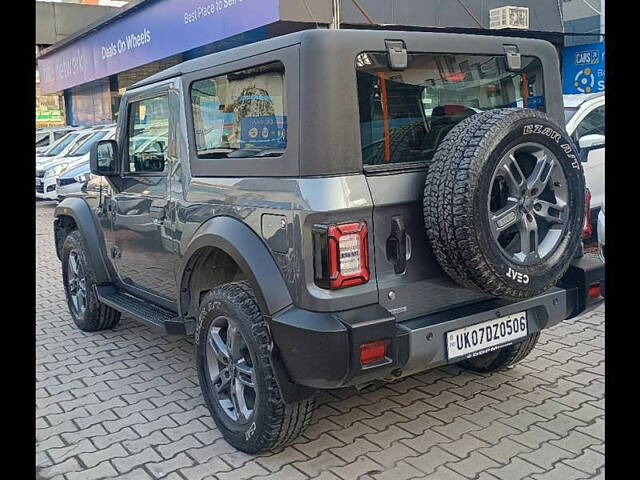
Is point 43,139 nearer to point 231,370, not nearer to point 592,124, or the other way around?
point 592,124

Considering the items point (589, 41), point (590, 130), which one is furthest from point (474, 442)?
point (589, 41)

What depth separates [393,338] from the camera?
2838 mm

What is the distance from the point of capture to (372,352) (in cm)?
279

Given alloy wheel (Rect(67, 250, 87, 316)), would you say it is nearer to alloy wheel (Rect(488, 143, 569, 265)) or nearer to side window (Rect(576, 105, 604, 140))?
alloy wheel (Rect(488, 143, 569, 265))

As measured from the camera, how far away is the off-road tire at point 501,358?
13.3ft

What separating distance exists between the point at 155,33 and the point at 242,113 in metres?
11.7

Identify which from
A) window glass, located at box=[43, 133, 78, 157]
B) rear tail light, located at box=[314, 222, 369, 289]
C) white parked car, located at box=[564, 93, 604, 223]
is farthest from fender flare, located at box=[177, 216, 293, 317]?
window glass, located at box=[43, 133, 78, 157]

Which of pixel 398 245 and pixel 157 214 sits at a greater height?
pixel 157 214

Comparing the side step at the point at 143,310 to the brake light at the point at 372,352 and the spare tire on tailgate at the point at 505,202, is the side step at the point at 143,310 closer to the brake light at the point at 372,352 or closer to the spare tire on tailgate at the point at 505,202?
the brake light at the point at 372,352

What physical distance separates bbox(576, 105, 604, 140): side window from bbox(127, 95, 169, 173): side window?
4.91 meters

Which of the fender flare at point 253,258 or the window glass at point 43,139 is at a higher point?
the window glass at point 43,139

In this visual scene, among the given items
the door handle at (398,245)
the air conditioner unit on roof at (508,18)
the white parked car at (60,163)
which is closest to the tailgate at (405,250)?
the door handle at (398,245)

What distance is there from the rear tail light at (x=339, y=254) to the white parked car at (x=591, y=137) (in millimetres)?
4995

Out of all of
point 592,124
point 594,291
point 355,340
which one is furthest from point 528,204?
point 592,124
